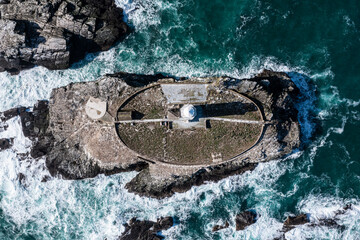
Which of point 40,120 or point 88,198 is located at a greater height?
point 40,120

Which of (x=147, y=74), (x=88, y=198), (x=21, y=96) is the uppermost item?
(x=147, y=74)

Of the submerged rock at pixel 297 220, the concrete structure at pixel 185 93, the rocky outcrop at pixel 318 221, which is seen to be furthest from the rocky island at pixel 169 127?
the rocky outcrop at pixel 318 221

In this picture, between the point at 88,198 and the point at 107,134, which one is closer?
the point at 107,134

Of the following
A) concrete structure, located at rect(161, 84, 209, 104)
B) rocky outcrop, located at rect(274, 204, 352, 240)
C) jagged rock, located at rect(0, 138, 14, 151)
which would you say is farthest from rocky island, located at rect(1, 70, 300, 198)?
rocky outcrop, located at rect(274, 204, 352, 240)

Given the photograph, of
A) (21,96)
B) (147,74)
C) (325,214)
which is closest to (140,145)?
(147,74)

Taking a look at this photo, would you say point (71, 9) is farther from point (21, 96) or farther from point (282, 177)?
point (282, 177)

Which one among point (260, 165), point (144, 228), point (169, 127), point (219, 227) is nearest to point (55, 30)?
point (169, 127)
